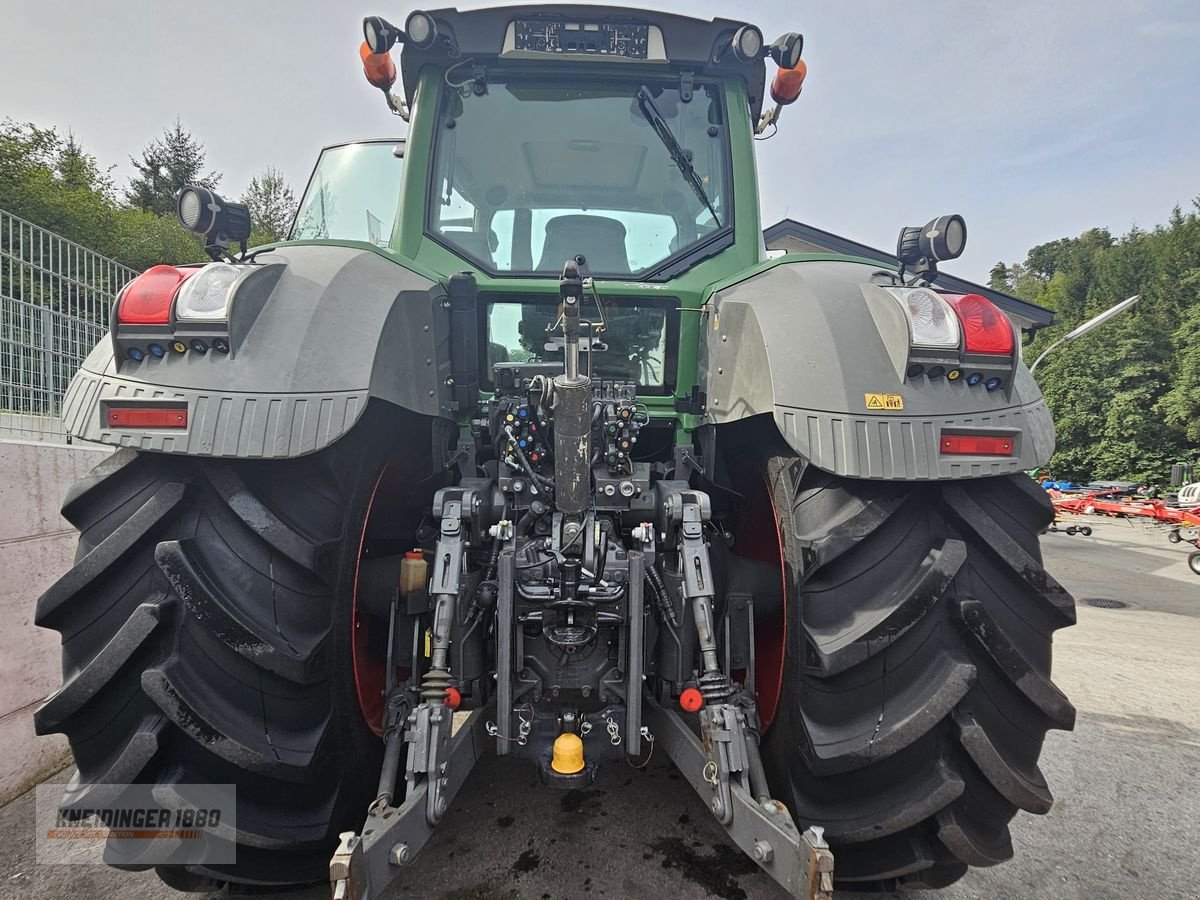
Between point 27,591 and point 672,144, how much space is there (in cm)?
339

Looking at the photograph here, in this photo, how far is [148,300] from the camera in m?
1.59

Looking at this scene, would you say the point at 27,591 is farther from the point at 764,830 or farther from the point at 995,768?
the point at 995,768

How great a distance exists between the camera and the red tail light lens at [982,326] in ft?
5.38

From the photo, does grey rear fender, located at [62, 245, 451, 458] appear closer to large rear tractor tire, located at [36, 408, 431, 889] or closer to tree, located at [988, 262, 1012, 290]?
large rear tractor tire, located at [36, 408, 431, 889]

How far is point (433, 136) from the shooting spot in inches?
104

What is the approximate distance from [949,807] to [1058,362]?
1466 inches

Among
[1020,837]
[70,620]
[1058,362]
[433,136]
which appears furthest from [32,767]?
[1058,362]

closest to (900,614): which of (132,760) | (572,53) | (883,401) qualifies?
(883,401)

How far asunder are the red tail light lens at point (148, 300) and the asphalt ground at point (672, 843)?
1712 millimetres

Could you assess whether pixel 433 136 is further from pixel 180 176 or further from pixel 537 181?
pixel 180 176

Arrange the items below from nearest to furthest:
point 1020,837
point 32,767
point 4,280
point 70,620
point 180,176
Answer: point 70,620
point 1020,837
point 32,767
point 4,280
point 180,176

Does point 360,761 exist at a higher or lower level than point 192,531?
lower

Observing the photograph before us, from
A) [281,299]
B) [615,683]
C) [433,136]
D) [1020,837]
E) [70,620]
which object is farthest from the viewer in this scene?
[433,136]

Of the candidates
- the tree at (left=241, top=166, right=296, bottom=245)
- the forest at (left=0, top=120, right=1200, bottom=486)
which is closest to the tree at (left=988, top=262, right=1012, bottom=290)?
the forest at (left=0, top=120, right=1200, bottom=486)
